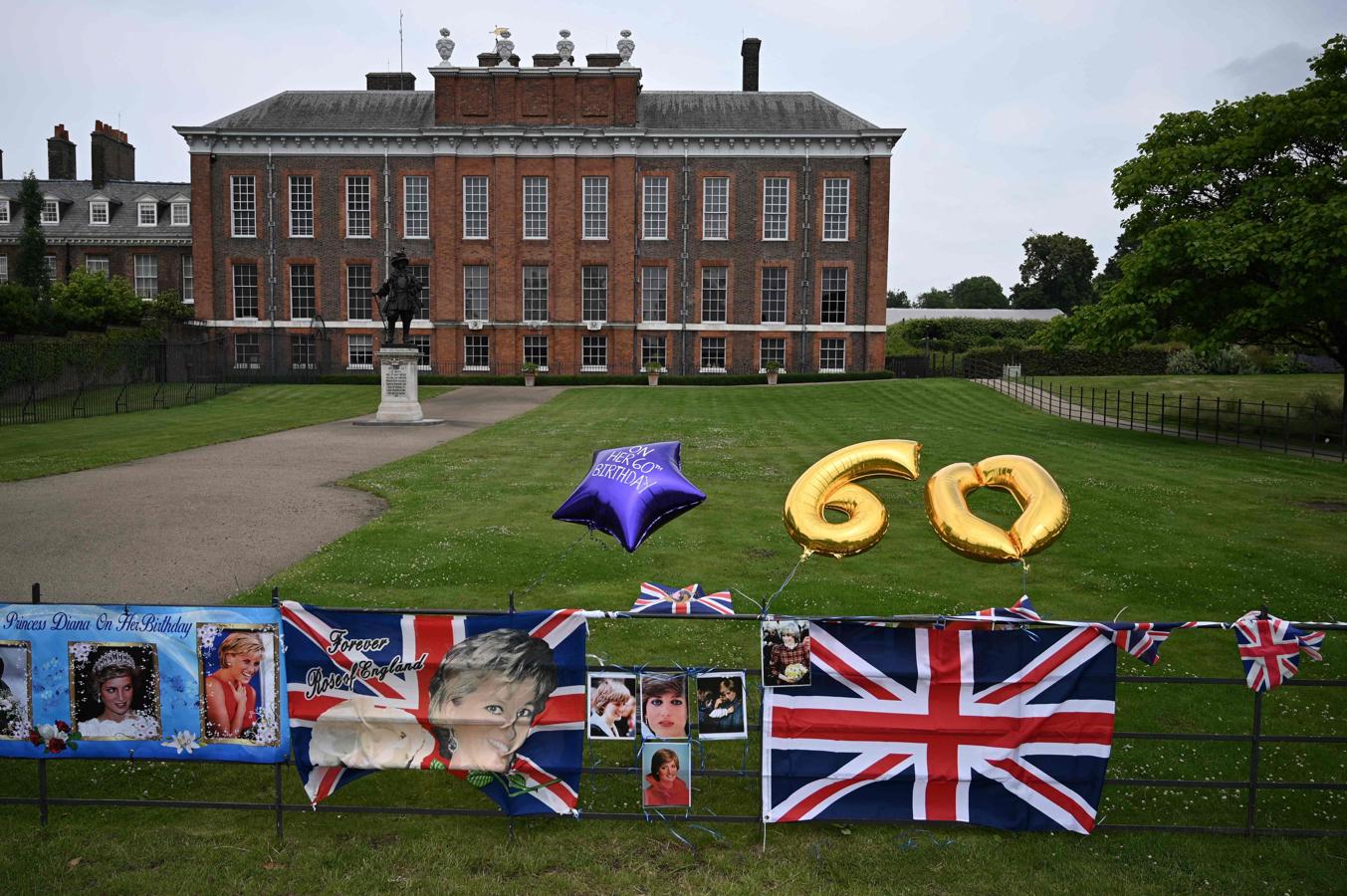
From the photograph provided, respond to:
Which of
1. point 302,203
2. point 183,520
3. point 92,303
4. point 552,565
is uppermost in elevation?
point 302,203

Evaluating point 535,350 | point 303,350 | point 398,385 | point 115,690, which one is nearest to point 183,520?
point 115,690

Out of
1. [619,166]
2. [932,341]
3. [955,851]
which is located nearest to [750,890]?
[955,851]

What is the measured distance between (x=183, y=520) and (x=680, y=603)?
11.5 m

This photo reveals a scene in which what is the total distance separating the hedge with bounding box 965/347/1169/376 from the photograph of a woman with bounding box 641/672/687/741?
50.1 metres

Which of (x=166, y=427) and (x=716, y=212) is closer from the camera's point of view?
(x=166, y=427)

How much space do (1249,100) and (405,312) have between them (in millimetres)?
26413

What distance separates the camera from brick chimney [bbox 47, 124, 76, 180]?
2707 inches

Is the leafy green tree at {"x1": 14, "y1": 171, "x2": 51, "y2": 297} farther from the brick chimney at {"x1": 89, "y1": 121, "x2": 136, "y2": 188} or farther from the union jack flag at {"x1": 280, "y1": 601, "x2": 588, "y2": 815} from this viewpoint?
the union jack flag at {"x1": 280, "y1": 601, "x2": 588, "y2": 815}

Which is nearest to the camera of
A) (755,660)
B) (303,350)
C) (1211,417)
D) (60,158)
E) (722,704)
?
(722,704)

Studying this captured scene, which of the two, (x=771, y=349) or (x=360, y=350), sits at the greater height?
(x=771, y=349)

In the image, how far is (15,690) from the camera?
20.5 feet

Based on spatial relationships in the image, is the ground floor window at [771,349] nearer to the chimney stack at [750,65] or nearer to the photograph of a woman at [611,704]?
the chimney stack at [750,65]

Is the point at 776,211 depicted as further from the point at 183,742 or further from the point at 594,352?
the point at 183,742

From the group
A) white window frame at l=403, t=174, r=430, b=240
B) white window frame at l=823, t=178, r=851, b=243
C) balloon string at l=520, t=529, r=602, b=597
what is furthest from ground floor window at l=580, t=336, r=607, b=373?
balloon string at l=520, t=529, r=602, b=597
